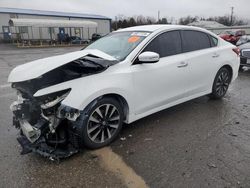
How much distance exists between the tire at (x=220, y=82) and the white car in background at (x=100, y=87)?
35.5 inches

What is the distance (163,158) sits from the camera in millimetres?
2996

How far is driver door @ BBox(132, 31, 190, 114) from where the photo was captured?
3.52m

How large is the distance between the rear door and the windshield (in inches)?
39.6

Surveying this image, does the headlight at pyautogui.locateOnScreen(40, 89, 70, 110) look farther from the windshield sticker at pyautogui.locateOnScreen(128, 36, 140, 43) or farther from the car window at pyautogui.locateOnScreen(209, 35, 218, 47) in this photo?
the car window at pyautogui.locateOnScreen(209, 35, 218, 47)

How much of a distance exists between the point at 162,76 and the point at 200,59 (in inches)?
45.9

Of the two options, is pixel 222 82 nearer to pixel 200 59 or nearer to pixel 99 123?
pixel 200 59

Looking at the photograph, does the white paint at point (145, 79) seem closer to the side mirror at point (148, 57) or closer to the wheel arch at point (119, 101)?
the wheel arch at point (119, 101)

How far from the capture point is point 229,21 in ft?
259

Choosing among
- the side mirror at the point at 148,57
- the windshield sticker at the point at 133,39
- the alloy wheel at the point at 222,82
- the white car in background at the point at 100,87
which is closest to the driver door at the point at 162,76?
the white car in background at the point at 100,87

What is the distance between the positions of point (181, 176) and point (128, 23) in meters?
53.5

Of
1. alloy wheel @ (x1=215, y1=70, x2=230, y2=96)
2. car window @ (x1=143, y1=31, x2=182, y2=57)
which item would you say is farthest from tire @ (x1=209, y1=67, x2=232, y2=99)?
car window @ (x1=143, y1=31, x2=182, y2=57)

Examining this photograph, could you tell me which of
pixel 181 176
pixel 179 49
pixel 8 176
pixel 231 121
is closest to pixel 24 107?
pixel 8 176

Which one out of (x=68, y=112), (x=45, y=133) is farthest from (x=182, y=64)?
(x=45, y=133)

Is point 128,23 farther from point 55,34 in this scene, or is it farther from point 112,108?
point 112,108
